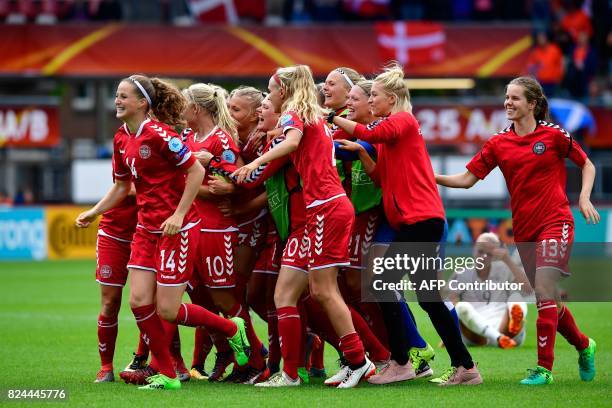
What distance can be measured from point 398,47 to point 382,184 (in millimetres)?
16318

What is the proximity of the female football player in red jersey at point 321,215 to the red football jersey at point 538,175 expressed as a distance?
1.34m

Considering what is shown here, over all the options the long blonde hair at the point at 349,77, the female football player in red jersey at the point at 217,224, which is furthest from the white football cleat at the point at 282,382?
the long blonde hair at the point at 349,77

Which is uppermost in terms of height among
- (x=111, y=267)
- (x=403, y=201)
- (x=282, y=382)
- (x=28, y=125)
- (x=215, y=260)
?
(x=403, y=201)

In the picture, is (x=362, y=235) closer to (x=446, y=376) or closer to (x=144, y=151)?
(x=446, y=376)

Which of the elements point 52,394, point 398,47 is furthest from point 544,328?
point 398,47

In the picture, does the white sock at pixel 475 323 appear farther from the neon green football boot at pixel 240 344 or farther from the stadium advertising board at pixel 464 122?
the stadium advertising board at pixel 464 122

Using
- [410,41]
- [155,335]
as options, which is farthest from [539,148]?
[410,41]

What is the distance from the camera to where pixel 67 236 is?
2420 cm

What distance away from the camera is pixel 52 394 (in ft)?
27.0

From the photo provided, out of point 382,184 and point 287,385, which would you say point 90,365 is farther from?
point 382,184

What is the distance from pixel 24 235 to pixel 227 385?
15.9m

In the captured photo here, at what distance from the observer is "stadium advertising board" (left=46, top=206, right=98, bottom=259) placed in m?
23.8

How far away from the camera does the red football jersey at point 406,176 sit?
854 cm

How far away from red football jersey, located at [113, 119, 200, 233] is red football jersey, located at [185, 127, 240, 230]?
493mm
